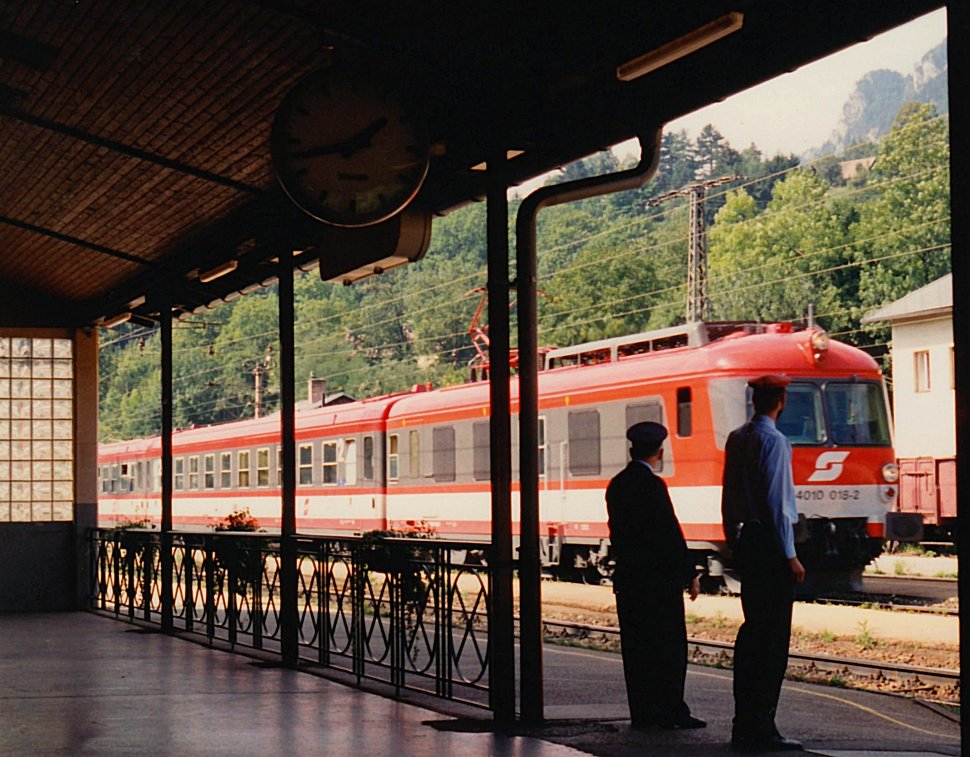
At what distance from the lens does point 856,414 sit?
17.1 m

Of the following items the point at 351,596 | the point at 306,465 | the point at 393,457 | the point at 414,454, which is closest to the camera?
the point at 351,596

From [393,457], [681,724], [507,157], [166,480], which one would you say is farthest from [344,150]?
[393,457]

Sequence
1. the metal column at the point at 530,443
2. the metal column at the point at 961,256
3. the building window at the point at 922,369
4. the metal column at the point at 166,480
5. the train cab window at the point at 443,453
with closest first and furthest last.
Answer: the metal column at the point at 961,256
the metal column at the point at 530,443
the metal column at the point at 166,480
the train cab window at the point at 443,453
the building window at the point at 922,369

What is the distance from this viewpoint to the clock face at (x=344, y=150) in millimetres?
6094

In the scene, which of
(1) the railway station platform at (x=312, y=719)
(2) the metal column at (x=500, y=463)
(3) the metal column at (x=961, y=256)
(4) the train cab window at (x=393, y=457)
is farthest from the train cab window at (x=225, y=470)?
(3) the metal column at (x=961, y=256)

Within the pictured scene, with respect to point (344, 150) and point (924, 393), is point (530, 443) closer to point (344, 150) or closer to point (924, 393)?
point (344, 150)

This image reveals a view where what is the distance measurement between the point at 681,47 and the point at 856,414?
40.7 feet

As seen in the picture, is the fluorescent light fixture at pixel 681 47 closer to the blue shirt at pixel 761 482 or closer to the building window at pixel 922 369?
the blue shirt at pixel 761 482

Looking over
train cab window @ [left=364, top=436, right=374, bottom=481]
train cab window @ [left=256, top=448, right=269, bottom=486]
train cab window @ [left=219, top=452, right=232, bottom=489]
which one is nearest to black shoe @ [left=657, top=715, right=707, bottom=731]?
train cab window @ [left=364, top=436, right=374, bottom=481]

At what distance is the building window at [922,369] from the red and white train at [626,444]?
12.1 m

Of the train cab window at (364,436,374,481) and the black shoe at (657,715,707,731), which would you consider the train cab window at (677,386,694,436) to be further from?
the black shoe at (657,715,707,731)

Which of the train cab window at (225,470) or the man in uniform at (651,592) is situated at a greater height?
the train cab window at (225,470)

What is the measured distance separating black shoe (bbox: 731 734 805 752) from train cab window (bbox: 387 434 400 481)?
16370mm

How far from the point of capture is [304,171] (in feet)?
20.1
